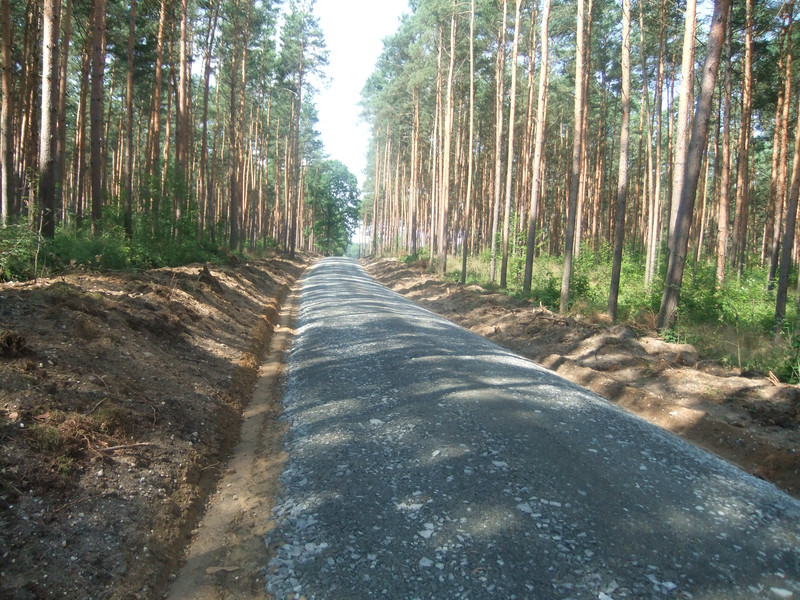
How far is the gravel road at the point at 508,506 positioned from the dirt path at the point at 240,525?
0.12 metres

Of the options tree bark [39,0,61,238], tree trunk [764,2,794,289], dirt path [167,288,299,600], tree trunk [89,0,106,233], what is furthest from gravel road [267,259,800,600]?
tree trunk [764,2,794,289]

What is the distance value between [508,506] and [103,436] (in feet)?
10.8

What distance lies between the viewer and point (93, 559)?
291 centimetres

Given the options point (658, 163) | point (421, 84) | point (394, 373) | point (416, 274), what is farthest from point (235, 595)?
point (421, 84)

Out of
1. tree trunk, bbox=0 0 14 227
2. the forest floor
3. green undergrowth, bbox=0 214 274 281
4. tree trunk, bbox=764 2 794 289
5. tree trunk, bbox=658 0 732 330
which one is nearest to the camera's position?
the forest floor

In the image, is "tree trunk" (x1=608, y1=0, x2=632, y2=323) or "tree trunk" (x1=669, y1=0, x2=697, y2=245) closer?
"tree trunk" (x1=669, y1=0, x2=697, y2=245)

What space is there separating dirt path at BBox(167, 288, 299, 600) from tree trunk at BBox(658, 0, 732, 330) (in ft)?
29.0

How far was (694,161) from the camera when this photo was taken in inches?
418

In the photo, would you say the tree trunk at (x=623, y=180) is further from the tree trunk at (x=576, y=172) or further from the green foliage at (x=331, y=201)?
the green foliage at (x=331, y=201)

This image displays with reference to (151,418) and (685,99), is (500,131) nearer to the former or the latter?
(685,99)

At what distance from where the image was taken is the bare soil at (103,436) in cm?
289

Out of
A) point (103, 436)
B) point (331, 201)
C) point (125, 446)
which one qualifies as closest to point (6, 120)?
point (103, 436)

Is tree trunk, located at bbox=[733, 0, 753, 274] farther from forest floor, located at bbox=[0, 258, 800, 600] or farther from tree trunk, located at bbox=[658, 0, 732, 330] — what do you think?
forest floor, located at bbox=[0, 258, 800, 600]

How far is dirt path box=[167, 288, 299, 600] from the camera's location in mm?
3090
